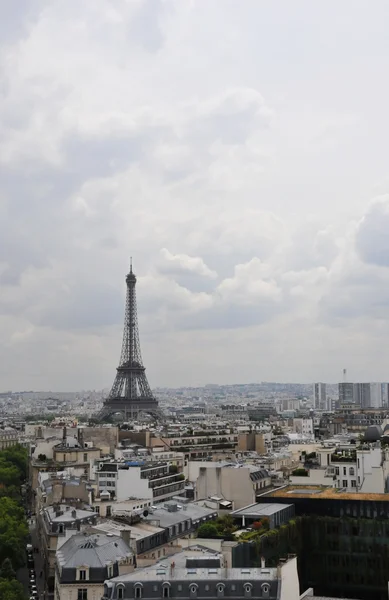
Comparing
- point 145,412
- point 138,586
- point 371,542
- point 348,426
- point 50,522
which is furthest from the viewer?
point 145,412

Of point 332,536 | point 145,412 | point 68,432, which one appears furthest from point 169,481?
point 145,412

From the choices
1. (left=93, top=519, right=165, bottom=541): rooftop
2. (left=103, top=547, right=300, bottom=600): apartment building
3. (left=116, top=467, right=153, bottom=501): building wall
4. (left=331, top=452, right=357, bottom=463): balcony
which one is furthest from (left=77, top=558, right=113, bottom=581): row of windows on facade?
(left=331, top=452, right=357, bottom=463): balcony

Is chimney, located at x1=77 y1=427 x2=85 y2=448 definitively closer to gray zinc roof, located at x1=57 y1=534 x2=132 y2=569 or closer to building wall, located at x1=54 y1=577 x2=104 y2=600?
gray zinc roof, located at x1=57 y1=534 x2=132 y2=569

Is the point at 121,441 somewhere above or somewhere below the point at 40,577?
above

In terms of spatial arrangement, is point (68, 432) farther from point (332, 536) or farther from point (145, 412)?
point (145, 412)

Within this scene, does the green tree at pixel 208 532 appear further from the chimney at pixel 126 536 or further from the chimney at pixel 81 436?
the chimney at pixel 81 436

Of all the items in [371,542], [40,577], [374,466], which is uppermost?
[374,466]

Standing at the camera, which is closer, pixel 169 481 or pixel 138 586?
pixel 138 586
